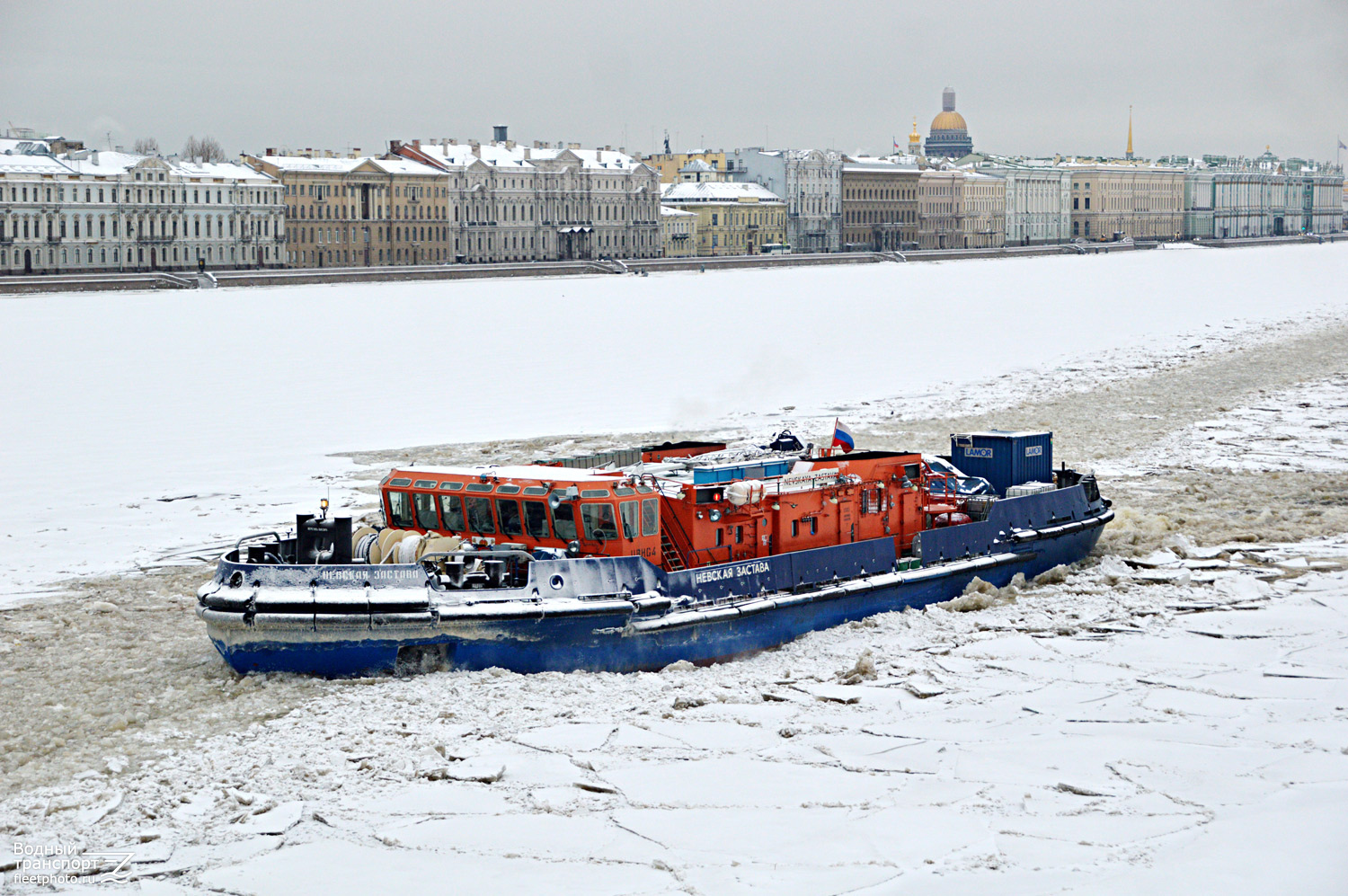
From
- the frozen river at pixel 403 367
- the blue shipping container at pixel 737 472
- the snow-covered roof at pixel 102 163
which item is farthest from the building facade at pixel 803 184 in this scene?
the blue shipping container at pixel 737 472

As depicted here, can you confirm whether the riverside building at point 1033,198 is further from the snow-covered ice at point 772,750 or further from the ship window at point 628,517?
the ship window at point 628,517

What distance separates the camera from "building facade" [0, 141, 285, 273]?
97188 mm

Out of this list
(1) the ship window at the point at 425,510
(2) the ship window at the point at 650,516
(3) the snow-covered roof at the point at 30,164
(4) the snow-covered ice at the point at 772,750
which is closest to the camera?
(4) the snow-covered ice at the point at 772,750

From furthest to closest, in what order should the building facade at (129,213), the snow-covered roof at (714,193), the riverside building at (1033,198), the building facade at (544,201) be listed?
the riverside building at (1033,198) < the snow-covered roof at (714,193) < the building facade at (544,201) < the building facade at (129,213)

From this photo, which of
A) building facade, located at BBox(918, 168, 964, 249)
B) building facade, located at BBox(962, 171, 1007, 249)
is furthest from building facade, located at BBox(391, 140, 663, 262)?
building facade, located at BBox(962, 171, 1007, 249)

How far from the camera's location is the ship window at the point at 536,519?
55.4 ft

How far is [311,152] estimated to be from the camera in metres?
122

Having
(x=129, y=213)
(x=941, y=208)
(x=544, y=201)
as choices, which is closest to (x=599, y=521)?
(x=129, y=213)

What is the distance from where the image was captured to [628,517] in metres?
16.8

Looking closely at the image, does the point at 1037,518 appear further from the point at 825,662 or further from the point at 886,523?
the point at 825,662

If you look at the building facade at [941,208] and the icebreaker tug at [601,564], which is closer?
the icebreaker tug at [601,564]

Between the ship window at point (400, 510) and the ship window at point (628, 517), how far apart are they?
7.55 ft

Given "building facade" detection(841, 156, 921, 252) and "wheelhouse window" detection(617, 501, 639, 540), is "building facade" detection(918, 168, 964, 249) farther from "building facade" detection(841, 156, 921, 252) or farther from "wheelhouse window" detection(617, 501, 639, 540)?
"wheelhouse window" detection(617, 501, 639, 540)

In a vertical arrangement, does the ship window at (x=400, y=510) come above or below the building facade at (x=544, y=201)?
below
